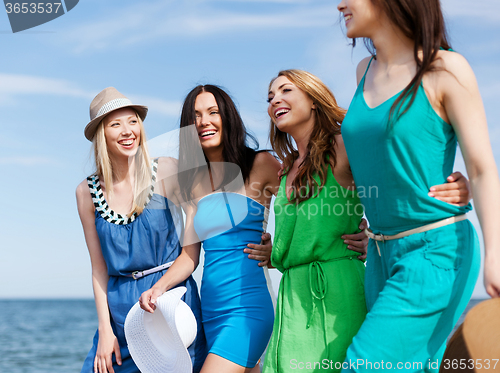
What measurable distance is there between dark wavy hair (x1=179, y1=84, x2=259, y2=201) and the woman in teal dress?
149 cm

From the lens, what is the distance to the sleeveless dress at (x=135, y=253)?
3549mm

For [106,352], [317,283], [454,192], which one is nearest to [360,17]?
[454,192]

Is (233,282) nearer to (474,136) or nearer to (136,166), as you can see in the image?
(136,166)

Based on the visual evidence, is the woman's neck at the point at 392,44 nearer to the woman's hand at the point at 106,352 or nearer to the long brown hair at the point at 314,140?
the long brown hair at the point at 314,140

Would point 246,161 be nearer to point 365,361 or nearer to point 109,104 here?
point 109,104

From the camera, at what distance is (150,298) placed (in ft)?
11.1

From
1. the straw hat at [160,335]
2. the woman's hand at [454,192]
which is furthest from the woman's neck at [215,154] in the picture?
the woman's hand at [454,192]

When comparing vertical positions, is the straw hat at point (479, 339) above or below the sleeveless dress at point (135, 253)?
below

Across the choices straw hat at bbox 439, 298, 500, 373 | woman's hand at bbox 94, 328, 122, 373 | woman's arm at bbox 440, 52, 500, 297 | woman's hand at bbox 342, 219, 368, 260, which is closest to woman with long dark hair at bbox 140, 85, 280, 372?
woman's hand at bbox 94, 328, 122, 373

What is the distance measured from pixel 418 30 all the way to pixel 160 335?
8.34 ft

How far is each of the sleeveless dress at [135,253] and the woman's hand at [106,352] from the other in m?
0.04

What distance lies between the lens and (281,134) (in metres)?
3.31

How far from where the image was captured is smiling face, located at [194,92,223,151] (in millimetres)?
3578

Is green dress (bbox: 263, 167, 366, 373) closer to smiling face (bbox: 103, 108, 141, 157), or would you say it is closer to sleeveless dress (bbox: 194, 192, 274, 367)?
sleeveless dress (bbox: 194, 192, 274, 367)
